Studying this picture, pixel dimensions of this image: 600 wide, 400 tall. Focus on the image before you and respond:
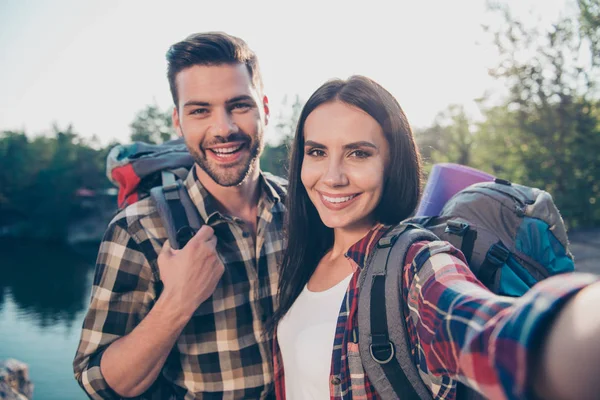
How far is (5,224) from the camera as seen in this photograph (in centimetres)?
3712

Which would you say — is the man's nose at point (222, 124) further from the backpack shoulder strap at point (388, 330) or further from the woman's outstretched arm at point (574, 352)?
the woman's outstretched arm at point (574, 352)

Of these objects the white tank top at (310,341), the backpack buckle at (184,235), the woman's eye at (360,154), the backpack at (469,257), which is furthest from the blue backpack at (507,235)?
the backpack buckle at (184,235)

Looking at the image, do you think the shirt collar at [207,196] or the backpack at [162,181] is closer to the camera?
the backpack at [162,181]

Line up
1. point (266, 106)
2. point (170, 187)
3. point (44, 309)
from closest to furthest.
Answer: point (170, 187), point (266, 106), point (44, 309)

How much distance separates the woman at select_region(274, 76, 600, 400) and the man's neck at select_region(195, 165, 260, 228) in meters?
0.40

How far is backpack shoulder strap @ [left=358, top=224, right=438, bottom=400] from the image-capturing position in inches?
45.8

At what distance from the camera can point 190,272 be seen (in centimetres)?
174

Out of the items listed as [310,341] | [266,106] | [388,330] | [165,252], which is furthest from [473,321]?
[266,106]

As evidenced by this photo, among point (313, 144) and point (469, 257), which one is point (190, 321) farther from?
point (469, 257)

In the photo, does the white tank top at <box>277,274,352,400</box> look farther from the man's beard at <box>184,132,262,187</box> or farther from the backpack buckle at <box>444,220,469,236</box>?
the man's beard at <box>184,132,262,187</box>

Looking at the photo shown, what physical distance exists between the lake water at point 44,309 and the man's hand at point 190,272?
16700 millimetres

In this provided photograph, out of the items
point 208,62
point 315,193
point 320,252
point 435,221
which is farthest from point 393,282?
point 208,62

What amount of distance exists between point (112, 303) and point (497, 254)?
1.49 meters

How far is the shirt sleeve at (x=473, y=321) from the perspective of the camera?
59cm
